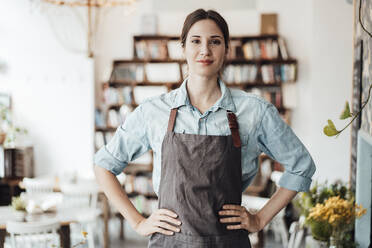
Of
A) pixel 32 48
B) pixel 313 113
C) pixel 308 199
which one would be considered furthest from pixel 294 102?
pixel 32 48

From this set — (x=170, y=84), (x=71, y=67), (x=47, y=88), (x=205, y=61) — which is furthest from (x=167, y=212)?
(x=47, y=88)

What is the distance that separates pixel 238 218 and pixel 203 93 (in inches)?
19.2

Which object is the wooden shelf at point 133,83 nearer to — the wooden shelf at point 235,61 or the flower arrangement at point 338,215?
the wooden shelf at point 235,61

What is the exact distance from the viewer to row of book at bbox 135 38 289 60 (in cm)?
652

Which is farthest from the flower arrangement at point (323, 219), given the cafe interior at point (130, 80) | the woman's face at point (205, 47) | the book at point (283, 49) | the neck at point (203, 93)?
the book at point (283, 49)

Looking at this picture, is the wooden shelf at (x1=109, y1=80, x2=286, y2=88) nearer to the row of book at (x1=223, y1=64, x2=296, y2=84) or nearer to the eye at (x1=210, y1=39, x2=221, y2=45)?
the row of book at (x1=223, y1=64, x2=296, y2=84)

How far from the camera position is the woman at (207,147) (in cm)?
169

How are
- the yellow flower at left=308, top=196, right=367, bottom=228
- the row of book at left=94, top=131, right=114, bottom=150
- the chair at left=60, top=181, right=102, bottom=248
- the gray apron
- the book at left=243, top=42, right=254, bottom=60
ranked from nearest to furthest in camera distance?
the gray apron < the yellow flower at left=308, top=196, right=367, bottom=228 < the chair at left=60, top=181, right=102, bottom=248 < the book at left=243, top=42, right=254, bottom=60 < the row of book at left=94, top=131, right=114, bottom=150

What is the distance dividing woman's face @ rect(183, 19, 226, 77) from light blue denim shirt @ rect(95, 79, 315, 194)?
4.2 inches

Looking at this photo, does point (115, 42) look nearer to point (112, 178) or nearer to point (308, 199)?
point (308, 199)

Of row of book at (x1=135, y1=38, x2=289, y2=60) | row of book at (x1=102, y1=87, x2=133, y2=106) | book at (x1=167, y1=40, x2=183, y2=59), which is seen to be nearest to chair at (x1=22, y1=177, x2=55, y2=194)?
row of book at (x1=102, y1=87, x2=133, y2=106)

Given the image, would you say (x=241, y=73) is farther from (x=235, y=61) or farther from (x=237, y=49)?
(x=237, y=49)

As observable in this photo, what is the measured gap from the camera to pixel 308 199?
11.2 feet

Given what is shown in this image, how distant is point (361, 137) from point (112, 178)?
1.74 meters
